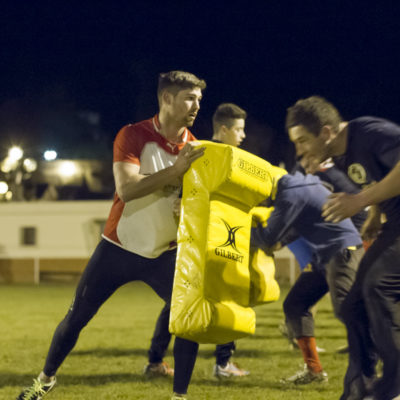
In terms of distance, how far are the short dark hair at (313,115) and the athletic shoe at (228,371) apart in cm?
249

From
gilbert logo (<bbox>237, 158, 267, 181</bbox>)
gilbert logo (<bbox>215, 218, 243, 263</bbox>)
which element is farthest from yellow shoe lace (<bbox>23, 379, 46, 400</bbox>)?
gilbert logo (<bbox>237, 158, 267, 181</bbox>)

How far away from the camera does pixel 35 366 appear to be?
6.40 m

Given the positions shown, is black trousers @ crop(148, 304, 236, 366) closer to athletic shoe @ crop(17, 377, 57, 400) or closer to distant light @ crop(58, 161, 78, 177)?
athletic shoe @ crop(17, 377, 57, 400)

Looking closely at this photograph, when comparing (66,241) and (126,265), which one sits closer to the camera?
(126,265)

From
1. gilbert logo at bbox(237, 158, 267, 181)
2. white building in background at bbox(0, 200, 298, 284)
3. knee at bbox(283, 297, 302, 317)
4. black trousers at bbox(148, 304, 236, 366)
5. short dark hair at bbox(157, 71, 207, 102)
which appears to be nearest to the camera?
gilbert logo at bbox(237, 158, 267, 181)

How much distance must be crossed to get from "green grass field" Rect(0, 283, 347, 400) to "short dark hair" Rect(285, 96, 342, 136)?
6.88ft

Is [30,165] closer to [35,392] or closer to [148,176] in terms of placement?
[35,392]

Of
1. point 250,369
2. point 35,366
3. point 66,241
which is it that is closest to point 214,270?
point 250,369

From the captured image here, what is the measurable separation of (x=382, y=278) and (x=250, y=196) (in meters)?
0.93

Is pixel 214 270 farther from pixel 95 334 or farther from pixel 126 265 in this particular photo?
pixel 95 334

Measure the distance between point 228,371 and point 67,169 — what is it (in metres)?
40.9

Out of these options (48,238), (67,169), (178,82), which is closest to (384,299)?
(178,82)

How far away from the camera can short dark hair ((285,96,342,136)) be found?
4105mm

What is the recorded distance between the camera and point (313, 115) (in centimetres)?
411
